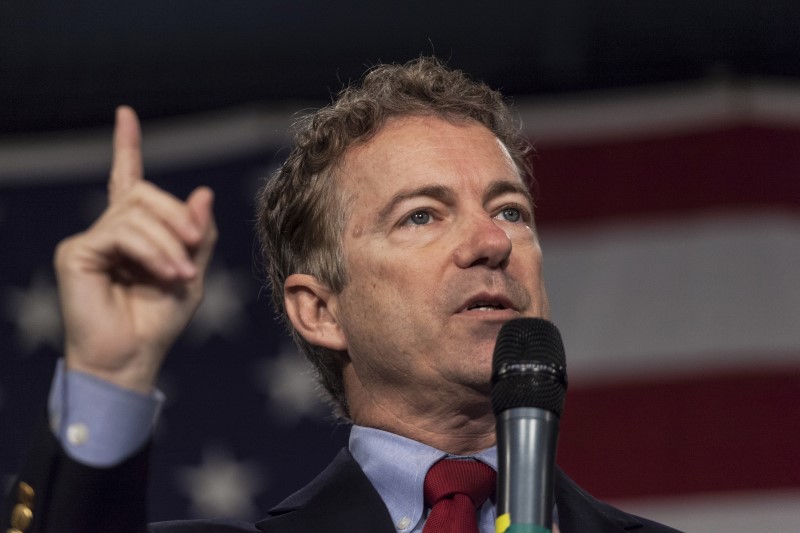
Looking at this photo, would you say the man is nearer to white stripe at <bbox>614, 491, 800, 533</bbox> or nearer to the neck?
the neck

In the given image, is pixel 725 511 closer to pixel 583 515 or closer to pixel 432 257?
pixel 583 515

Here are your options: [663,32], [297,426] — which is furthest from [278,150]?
[663,32]

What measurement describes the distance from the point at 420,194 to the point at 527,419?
830 millimetres

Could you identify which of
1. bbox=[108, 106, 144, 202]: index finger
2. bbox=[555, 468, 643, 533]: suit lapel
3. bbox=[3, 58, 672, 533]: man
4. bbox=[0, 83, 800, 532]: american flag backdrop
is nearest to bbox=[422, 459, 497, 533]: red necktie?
bbox=[3, 58, 672, 533]: man

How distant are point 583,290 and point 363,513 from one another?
2117 mm

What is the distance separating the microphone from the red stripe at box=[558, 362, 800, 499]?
2.32 m

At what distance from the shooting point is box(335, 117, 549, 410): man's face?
1942 mm

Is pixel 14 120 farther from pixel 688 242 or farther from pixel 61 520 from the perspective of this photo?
pixel 61 520

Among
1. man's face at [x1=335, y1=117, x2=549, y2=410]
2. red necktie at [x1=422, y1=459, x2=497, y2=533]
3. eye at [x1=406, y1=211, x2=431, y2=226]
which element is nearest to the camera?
red necktie at [x1=422, y1=459, x2=497, y2=533]

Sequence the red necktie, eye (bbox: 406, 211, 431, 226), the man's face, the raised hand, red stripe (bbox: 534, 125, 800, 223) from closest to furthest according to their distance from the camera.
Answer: the raised hand
the red necktie
the man's face
eye (bbox: 406, 211, 431, 226)
red stripe (bbox: 534, 125, 800, 223)

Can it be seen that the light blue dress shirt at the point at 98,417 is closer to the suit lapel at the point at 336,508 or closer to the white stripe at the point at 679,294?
the suit lapel at the point at 336,508

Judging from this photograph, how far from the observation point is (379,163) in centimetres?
219

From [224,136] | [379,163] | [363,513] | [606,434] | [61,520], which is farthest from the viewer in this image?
[224,136]

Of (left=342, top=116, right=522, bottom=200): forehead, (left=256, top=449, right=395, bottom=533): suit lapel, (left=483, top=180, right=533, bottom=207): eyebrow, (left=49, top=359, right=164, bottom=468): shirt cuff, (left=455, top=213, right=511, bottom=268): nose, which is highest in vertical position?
(left=342, top=116, right=522, bottom=200): forehead
